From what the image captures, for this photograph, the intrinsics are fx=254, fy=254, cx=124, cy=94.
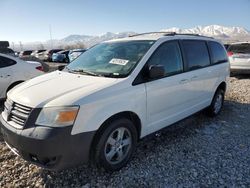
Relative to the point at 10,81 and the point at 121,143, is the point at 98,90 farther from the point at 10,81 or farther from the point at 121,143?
the point at 10,81

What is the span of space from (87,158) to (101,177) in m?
0.44

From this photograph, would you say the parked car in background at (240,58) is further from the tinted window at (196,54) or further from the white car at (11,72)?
the white car at (11,72)

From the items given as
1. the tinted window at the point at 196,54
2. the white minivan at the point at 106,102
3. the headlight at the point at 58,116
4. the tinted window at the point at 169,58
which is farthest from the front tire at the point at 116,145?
the tinted window at the point at 196,54

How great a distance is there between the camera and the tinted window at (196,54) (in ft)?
14.4

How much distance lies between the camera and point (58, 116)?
2.71 metres

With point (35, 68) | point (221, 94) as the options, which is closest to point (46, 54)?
point (35, 68)

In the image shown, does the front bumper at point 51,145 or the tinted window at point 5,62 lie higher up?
the tinted window at point 5,62

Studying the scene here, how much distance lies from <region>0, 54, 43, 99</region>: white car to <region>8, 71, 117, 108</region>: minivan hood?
10.2 feet

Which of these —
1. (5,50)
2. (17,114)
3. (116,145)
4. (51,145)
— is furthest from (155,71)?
(5,50)

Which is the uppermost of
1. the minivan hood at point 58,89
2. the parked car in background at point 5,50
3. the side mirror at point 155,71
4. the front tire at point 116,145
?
the side mirror at point 155,71

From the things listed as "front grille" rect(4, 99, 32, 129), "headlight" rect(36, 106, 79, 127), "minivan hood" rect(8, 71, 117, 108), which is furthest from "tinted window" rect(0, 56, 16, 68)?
"headlight" rect(36, 106, 79, 127)

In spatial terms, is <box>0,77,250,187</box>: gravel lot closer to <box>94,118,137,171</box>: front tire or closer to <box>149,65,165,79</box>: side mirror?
<box>94,118,137,171</box>: front tire

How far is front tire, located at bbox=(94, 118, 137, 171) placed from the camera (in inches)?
121

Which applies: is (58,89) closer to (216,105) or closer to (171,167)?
(171,167)
